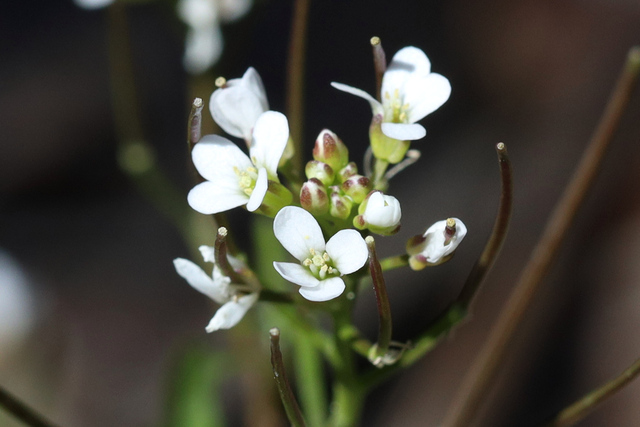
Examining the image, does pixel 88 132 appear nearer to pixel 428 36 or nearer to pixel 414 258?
pixel 428 36

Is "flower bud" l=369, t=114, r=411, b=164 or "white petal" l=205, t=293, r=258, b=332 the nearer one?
"white petal" l=205, t=293, r=258, b=332

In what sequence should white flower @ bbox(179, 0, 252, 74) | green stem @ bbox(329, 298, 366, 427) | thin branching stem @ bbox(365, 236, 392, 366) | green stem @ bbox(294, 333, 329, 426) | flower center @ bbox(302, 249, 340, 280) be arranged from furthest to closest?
white flower @ bbox(179, 0, 252, 74), green stem @ bbox(294, 333, 329, 426), green stem @ bbox(329, 298, 366, 427), flower center @ bbox(302, 249, 340, 280), thin branching stem @ bbox(365, 236, 392, 366)

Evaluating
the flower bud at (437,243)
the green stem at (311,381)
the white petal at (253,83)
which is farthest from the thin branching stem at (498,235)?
the green stem at (311,381)

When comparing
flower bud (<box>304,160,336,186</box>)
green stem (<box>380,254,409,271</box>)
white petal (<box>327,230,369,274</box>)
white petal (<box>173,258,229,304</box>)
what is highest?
flower bud (<box>304,160,336,186</box>)

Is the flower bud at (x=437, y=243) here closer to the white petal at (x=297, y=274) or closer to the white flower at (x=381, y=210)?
the white flower at (x=381, y=210)

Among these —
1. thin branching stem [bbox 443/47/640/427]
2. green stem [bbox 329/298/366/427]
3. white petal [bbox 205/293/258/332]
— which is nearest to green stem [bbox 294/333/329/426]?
green stem [bbox 329/298/366/427]

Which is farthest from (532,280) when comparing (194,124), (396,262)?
(194,124)

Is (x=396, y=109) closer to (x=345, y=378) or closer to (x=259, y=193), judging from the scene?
(x=259, y=193)

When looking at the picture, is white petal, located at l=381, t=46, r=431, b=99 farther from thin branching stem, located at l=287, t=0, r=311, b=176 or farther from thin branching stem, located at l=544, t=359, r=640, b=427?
thin branching stem, located at l=544, t=359, r=640, b=427
